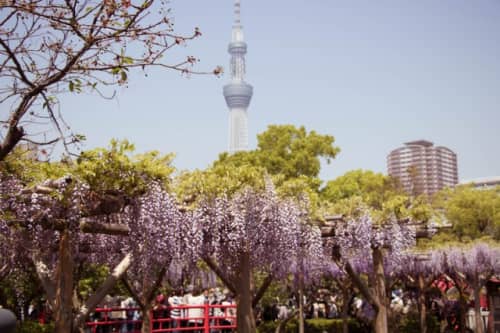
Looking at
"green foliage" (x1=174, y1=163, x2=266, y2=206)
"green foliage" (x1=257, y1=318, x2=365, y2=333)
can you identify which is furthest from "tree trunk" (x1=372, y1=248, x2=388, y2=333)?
"green foliage" (x1=257, y1=318, x2=365, y2=333)

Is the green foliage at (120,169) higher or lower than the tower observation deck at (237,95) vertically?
lower

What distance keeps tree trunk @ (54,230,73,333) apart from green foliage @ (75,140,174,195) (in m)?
0.72

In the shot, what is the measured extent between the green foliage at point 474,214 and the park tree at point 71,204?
1688 cm

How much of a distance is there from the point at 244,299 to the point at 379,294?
402 centimetres

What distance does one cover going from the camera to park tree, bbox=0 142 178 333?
265 inches

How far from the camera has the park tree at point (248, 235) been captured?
27.9 ft

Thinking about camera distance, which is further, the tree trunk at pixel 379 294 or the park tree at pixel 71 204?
the tree trunk at pixel 379 294

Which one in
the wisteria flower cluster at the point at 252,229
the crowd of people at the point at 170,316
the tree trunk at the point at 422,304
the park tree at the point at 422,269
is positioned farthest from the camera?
the tree trunk at the point at 422,304

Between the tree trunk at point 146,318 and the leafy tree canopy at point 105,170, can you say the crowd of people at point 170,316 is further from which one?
the leafy tree canopy at point 105,170

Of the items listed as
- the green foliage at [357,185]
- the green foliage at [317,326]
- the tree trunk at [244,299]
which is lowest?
the green foliage at [317,326]

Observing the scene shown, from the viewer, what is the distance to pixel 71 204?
6828 mm

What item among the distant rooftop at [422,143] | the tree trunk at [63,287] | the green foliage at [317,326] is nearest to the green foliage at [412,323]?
the green foliage at [317,326]

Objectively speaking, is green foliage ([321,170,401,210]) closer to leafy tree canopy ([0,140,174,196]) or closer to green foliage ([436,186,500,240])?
green foliage ([436,186,500,240])

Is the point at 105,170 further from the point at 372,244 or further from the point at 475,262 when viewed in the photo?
the point at 475,262
